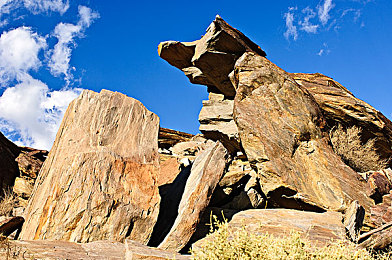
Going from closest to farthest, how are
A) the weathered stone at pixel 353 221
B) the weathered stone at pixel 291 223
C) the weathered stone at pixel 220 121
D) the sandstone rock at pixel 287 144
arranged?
1. the weathered stone at pixel 291 223
2. the weathered stone at pixel 353 221
3. the sandstone rock at pixel 287 144
4. the weathered stone at pixel 220 121

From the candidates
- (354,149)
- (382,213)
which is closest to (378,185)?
(382,213)

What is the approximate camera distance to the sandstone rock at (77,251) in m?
3.54

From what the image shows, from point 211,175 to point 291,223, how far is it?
172cm

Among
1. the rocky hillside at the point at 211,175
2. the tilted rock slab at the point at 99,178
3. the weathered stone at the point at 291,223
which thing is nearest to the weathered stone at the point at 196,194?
the rocky hillside at the point at 211,175

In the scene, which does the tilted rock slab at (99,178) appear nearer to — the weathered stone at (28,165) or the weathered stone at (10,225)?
the weathered stone at (10,225)

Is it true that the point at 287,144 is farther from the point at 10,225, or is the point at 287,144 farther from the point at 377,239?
the point at 10,225

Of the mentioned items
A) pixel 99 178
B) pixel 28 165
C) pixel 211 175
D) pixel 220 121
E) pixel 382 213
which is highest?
pixel 220 121

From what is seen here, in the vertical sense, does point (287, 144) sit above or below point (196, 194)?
above

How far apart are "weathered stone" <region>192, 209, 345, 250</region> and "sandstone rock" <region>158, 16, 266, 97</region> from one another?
5817 millimetres

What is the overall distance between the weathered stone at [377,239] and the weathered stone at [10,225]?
226 inches

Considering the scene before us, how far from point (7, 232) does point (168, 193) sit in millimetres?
3048

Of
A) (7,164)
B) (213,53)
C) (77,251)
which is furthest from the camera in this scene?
(213,53)

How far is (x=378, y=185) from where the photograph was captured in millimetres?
8773

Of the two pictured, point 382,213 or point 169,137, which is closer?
point 382,213
